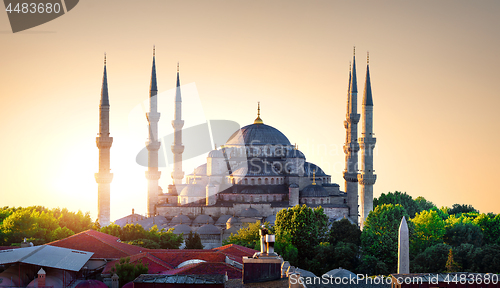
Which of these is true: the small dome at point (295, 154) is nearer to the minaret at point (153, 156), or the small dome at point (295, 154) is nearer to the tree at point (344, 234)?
the minaret at point (153, 156)

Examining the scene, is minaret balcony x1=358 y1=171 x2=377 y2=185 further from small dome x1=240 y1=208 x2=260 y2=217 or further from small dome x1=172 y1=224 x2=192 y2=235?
small dome x1=172 y1=224 x2=192 y2=235

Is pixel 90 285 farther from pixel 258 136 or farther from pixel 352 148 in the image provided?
pixel 258 136

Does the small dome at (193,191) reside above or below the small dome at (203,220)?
above

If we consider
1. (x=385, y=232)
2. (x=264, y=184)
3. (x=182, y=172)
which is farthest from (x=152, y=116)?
(x=385, y=232)

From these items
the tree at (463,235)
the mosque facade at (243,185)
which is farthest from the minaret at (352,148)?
the tree at (463,235)

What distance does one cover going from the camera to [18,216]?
1178 inches

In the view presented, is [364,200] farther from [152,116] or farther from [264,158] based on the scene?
[152,116]

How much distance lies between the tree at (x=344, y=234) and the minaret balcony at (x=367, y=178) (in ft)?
24.1

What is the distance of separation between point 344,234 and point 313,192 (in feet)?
32.5

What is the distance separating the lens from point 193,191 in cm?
4109

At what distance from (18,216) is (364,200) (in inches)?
880

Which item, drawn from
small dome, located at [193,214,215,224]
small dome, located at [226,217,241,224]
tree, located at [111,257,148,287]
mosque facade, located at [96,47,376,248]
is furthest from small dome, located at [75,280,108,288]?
small dome, located at [193,214,215,224]

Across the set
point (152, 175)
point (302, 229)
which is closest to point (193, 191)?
point (152, 175)

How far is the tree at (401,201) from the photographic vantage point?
4656cm
